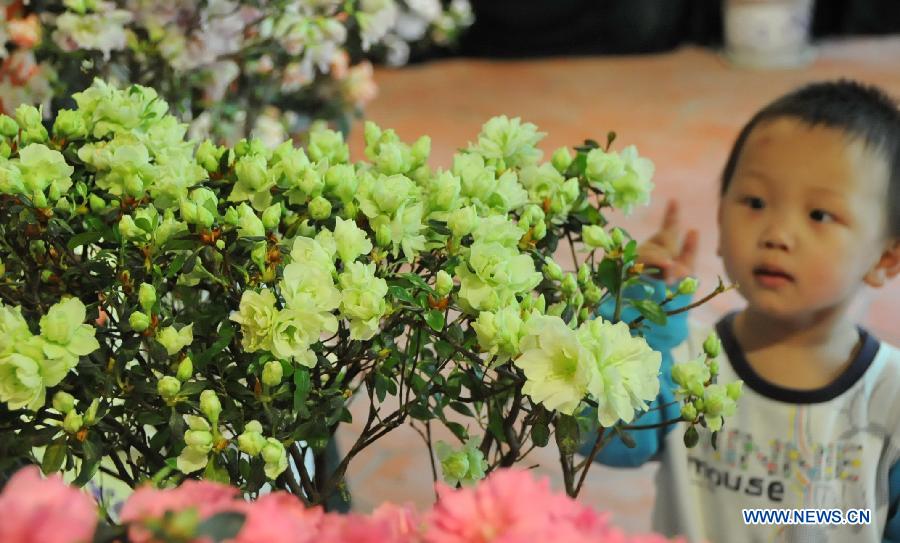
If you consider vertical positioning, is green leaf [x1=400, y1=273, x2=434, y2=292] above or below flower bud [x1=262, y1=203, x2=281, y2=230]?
below

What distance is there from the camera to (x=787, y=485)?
1.23m

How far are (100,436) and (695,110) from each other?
11.7 feet

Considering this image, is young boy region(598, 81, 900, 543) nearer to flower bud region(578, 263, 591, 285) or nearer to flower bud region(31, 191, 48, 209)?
flower bud region(578, 263, 591, 285)

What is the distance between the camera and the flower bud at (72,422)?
0.59 meters

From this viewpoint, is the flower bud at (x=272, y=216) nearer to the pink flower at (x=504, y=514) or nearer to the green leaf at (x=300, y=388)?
the green leaf at (x=300, y=388)

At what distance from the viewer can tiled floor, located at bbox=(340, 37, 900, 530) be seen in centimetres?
297

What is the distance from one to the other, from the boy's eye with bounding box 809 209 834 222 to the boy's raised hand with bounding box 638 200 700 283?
158 millimetres

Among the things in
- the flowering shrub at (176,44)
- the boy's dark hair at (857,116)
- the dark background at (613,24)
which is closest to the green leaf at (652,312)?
the boy's dark hair at (857,116)

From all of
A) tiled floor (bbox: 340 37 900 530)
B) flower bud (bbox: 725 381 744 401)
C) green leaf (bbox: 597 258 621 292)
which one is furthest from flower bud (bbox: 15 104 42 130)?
tiled floor (bbox: 340 37 900 530)

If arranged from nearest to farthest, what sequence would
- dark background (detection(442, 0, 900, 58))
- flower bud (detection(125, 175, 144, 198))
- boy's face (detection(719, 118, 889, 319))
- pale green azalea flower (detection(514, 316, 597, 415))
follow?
pale green azalea flower (detection(514, 316, 597, 415))
flower bud (detection(125, 175, 144, 198))
boy's face (detection(719, 118, 889, 319))
dark background (detection(442, 0, 900, 58))

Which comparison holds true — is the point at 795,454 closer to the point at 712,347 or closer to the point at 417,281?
the point at 712,347

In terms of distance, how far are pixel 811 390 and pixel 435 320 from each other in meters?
0.75

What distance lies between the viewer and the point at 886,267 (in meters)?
1.22

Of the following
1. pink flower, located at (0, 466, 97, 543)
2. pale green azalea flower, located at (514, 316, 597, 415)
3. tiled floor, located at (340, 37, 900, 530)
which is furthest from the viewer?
tiled floor, located at (340, 37, 900, 530)
